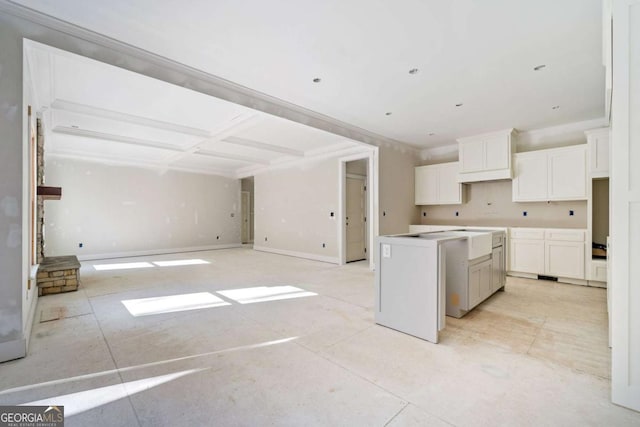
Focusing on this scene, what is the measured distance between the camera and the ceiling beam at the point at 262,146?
5652mm

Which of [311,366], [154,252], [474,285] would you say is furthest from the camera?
[154,252]

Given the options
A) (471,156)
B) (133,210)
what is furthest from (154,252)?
(471,156)

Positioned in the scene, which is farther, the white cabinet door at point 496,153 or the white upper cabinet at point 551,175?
the white cabinet door at point 496,153

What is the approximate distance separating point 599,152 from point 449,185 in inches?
89.5

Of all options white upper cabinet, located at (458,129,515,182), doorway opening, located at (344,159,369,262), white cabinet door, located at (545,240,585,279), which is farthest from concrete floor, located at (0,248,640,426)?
doorway opening, located at (344,159,369,262)

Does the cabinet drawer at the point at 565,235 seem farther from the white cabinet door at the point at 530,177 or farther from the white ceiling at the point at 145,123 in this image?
the white ceiling at the point at 145,123

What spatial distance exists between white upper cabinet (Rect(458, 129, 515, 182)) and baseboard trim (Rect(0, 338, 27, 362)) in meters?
6.39

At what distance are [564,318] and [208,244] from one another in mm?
8656

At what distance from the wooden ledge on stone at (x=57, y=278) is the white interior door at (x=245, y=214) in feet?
21.0

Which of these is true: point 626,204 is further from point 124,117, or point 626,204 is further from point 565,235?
point 124,117

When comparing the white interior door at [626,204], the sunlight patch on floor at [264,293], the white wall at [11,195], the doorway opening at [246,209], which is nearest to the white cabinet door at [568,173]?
the white interior door at [626,204]

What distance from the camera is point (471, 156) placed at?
552cm

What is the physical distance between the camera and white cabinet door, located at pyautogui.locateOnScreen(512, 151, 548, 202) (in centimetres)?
481

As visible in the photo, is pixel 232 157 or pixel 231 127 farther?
pixel 232 157
